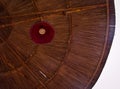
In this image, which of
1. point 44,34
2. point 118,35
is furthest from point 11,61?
point 118,35

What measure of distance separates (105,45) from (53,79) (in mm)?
466

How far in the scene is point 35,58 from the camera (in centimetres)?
174

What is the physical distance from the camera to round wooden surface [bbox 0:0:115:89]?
164 centimetres

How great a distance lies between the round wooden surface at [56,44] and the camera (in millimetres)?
1644

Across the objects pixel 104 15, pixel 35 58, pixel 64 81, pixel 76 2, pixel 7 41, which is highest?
pixel 76 2

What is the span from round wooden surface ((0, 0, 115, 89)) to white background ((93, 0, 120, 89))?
0.32 metres

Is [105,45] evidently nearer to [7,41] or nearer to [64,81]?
[64,81]

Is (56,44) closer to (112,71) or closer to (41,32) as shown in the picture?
(41,32)

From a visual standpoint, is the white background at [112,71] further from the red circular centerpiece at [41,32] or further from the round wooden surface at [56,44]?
the red circular centerpiece at [41,32]

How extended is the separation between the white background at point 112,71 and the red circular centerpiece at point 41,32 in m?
0.65

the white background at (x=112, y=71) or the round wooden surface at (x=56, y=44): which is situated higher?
the round wooden surface at (x=56, y=44)

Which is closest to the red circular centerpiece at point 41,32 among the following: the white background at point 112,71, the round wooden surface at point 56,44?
the round wooden surface at point 56,44

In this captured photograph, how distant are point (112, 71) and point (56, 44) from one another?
2.35 feet

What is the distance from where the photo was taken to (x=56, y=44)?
5.69ft
